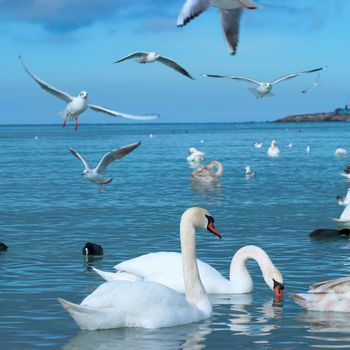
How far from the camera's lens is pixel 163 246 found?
16406 mm

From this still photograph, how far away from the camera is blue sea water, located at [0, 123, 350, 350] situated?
967cm

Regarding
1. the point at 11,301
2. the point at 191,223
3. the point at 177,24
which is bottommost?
the point at 11,301

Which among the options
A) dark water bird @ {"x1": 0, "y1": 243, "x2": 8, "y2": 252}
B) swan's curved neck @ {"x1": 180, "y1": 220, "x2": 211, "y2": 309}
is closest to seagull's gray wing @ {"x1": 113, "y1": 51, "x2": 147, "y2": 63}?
dark water bird @ {"x1": 0, "y1": 243, "x2": 8, "y2": 252}

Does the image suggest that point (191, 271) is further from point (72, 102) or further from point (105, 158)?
point (105, 158)

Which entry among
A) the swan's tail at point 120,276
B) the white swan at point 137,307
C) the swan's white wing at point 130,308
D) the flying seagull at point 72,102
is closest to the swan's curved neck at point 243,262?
the swan's tail at point 120,276

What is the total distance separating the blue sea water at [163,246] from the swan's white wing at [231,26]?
294cm

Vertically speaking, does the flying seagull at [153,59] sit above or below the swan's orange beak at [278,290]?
above

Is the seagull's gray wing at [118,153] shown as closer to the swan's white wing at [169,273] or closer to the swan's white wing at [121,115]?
the swan's white wing at [121,115]

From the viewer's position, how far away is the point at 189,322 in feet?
33.3

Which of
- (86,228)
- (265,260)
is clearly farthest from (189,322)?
(86,228)

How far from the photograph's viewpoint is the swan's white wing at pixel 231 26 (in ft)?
35.0

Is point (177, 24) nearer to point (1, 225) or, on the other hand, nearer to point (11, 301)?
point (11, 301)

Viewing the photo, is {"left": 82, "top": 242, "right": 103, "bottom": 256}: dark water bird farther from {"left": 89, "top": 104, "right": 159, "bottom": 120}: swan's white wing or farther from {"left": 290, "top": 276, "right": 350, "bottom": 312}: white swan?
{"left": 290, "top": 276, "right": 350, "bottom": 312}: white swan

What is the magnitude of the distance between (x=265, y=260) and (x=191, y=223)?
1.36 m
